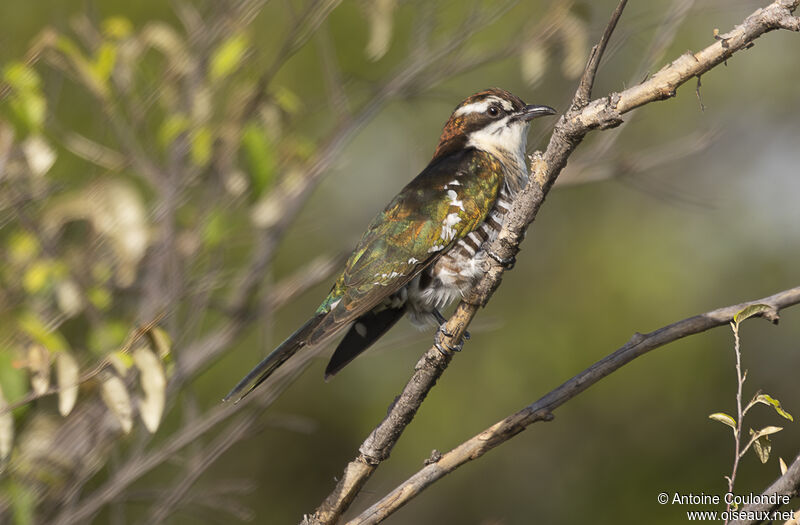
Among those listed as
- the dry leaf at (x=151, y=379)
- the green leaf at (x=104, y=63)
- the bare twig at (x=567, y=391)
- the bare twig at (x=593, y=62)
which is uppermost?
the green leaf at (x=104, y=63)

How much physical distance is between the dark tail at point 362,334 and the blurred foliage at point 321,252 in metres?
0.26

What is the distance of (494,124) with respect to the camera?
471 centimetres

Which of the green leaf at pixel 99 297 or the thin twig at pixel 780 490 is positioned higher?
the green leaf at pixel 99 297

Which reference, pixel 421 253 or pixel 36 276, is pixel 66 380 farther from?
pixel 421 253

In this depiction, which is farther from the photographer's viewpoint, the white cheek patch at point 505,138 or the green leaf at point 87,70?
the white cheek patch at point 505,138

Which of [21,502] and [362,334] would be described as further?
[362,334]

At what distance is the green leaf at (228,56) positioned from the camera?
3803 millimetres

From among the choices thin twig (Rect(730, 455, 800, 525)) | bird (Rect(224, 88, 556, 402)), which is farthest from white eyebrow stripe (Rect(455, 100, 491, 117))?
thin twig (Rect(730, 455, 800, 525))

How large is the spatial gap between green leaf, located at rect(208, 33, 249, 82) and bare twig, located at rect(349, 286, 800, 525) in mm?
1936

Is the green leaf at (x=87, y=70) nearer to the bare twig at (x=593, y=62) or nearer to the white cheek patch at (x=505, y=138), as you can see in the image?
the white cheek patch at (x=505, y=138)

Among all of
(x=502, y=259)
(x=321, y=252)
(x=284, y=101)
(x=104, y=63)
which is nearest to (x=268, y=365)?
(x=502, y=259)

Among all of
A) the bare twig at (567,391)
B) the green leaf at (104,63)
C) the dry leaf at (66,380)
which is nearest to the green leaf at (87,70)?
the green leaf at (104,63)

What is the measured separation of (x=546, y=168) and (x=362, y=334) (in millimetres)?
1615

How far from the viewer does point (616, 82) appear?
21.4 feet
